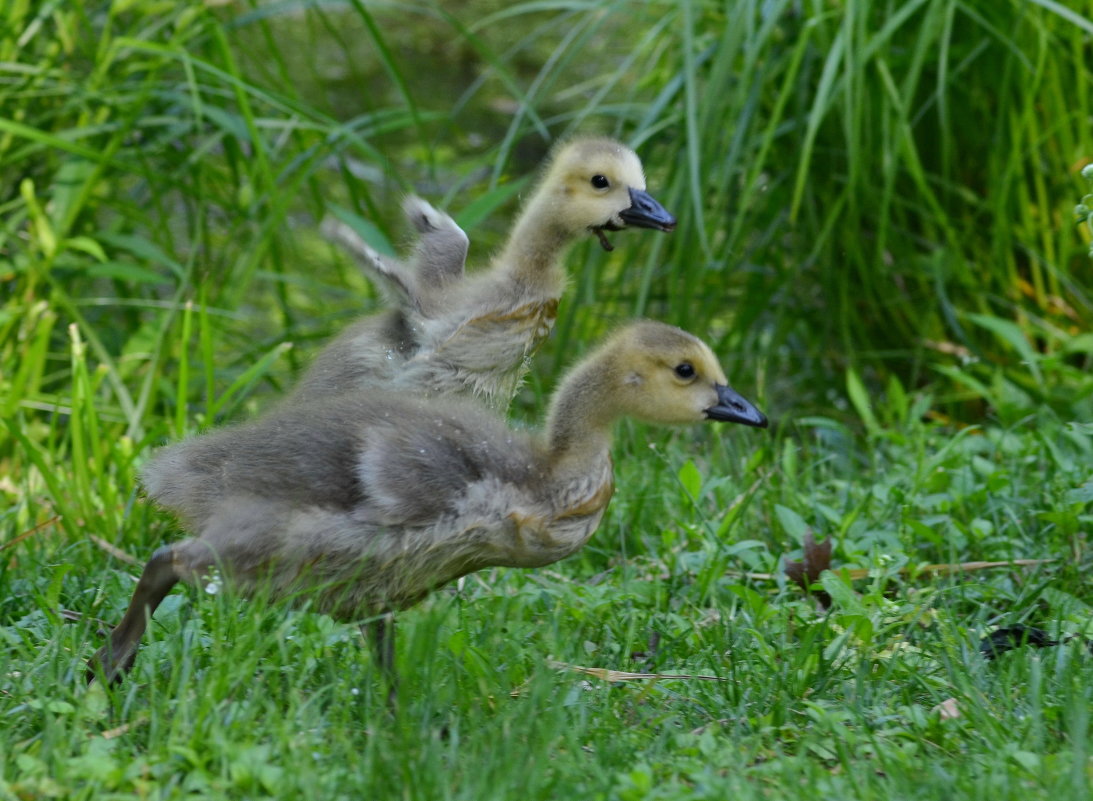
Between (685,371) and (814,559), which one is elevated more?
(685,371)

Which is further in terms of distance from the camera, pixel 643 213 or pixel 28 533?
pixel 643 213

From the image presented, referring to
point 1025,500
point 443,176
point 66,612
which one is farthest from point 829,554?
point 443,176

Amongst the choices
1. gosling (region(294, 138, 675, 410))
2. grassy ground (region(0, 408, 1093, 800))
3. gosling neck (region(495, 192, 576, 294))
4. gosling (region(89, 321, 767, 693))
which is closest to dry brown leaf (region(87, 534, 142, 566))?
grassy ground (region(0, 408, 1093, 800))

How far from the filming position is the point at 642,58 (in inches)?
299

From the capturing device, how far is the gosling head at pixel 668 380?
12.4 feet

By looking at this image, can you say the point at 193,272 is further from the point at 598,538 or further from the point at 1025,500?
the point at 1025,500

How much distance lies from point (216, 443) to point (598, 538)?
5.41ft

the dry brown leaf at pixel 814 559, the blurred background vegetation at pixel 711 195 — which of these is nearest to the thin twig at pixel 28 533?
the blurred background vegetation at pixel 711 195

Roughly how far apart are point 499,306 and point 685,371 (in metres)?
0.79

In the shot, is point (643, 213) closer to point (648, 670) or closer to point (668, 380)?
point (668, 380)

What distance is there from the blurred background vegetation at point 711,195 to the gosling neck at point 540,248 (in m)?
1.08

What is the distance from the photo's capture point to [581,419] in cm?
366

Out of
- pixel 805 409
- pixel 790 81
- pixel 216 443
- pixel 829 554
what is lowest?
pixel 805 409

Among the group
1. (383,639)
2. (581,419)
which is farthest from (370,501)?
(581,419)
